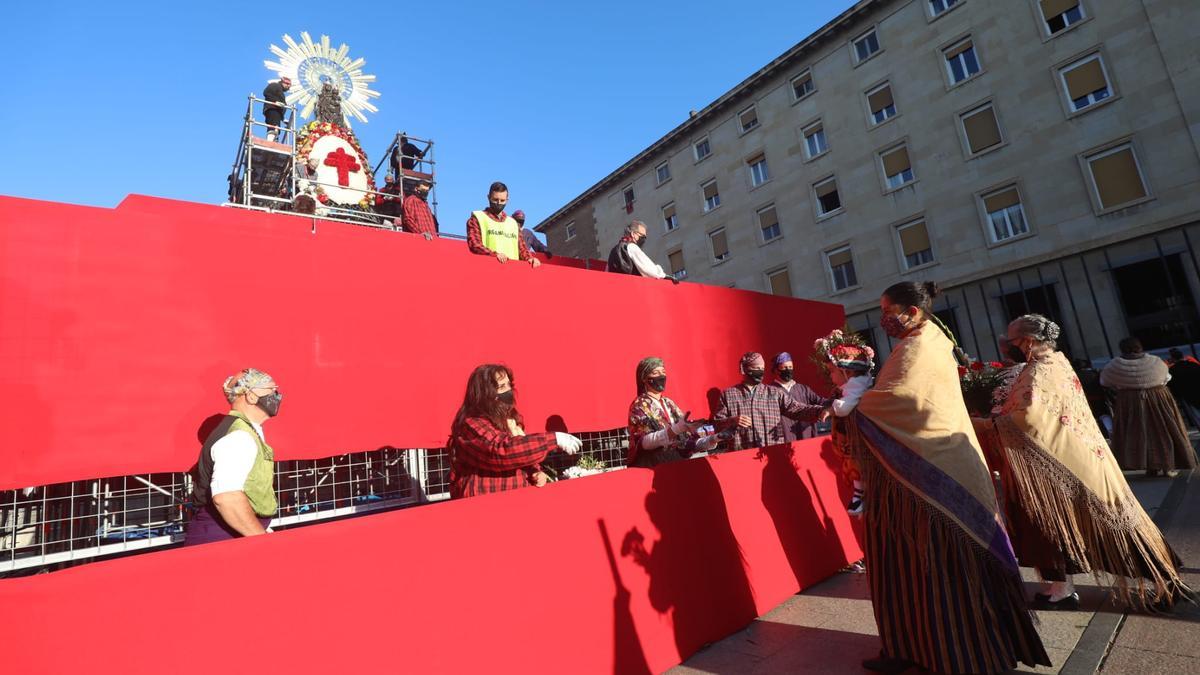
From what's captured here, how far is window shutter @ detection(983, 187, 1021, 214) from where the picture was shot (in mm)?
16391

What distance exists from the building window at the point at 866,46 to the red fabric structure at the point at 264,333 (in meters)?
19.4

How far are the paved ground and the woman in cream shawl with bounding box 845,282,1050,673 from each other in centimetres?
31

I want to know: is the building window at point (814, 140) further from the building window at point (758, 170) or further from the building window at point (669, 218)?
the building window at point (669, 218)

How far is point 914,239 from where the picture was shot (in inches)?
714

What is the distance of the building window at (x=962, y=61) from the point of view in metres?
17.3

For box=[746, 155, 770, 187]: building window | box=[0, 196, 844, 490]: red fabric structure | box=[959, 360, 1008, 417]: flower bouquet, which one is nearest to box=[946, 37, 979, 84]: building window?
box=[746, 155, 770, 187]: building window

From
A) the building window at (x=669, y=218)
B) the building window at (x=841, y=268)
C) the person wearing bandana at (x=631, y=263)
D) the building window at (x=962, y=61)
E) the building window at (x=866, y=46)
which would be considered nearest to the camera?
the person wearing bandana at (x=631, y=263)

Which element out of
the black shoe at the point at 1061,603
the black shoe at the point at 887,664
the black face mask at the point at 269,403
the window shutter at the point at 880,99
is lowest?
the black shoe at the point at 1061,603

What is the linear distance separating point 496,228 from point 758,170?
1998 centimetres

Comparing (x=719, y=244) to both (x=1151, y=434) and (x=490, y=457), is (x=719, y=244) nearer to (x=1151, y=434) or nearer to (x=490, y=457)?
(x=1151, y=434)

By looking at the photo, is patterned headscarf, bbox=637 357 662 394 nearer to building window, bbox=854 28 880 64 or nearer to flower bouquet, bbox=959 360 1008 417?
flower bouquet, bbox=959 360 1008 417

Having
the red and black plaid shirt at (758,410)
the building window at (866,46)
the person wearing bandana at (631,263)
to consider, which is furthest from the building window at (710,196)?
the red and black plaid shirt at (758,410)

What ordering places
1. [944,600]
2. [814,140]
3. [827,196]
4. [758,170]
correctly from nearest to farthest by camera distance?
[944,600]
[827,196]
[814,140]
[758,170]

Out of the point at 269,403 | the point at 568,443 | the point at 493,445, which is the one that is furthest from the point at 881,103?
the point at 269,403
